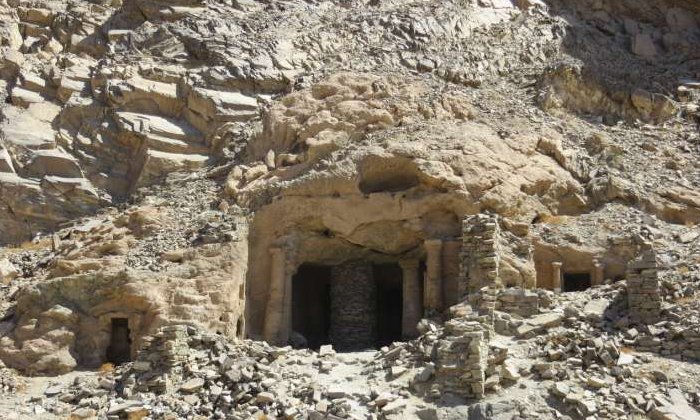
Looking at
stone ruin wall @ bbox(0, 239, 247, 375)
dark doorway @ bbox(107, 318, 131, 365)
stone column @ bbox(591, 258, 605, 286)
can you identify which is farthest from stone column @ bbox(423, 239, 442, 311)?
dark doorway @ bbox(107, 318, 131, 365)

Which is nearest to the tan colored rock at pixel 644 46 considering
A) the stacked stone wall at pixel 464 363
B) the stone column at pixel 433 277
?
the stone column at pixel 433 277

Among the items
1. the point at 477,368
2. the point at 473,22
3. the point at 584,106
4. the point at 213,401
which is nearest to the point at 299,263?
the point at 213,401

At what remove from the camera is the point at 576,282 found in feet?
69.2

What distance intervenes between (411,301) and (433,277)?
1419mm

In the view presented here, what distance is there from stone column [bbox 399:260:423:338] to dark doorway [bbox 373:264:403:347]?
7.98 ft

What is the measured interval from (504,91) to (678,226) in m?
8.07

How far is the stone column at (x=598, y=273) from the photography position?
19.6 metres

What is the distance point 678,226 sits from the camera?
2069 cm

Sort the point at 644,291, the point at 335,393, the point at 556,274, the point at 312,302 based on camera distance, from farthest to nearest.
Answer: the point at 312,302 → the point at 556,274 → the point at 644,291 → the point at 335,393

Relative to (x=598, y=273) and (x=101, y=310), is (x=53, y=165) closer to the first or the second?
(x=101, y=310)

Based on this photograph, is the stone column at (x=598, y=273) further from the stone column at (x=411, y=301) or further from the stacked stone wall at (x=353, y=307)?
the stacked stone wall at (x=353, y=307)

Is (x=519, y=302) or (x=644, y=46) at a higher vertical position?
(x=644, y=46)

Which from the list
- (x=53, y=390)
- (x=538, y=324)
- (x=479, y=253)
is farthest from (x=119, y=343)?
(x=538, y=324)

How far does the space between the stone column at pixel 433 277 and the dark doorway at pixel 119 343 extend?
304 inches
